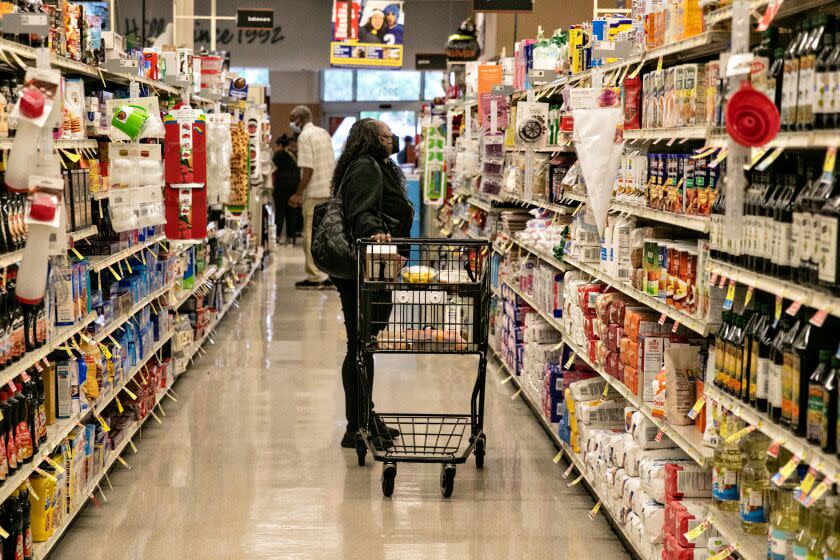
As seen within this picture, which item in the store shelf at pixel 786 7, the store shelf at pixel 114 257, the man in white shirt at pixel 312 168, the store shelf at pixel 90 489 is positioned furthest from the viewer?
the man in white shirt at pixel 312 168

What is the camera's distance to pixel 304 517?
4.94m

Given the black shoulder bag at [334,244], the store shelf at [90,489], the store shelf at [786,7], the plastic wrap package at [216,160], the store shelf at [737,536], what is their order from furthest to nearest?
the plastic wrap package at [216,160], the black shoulder bag at [334,244], the store shelf at [90,489], the store shelf at [737,536], the store shelf at [786,7]

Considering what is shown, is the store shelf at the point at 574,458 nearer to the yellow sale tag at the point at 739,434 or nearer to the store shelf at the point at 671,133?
the yellow sale tag at the point at 739,434

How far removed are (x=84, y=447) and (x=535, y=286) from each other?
311cm

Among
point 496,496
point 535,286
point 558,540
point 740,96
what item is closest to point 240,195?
point 535,286

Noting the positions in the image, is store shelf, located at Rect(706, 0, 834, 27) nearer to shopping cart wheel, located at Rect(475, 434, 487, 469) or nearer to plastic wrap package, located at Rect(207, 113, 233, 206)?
shopping cart wheel, located at Rect(475, 434, 487, 469)

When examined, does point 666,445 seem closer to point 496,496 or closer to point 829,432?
point 496,496

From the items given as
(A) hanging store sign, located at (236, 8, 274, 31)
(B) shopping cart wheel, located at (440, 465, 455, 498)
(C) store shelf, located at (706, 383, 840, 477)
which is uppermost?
(A) hanging store sign, located at (236, 8, 274, 31)

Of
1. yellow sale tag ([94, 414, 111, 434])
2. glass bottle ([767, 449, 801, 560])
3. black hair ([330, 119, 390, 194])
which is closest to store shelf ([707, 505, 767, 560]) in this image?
glass bottle ([767, 449, 801, 560])

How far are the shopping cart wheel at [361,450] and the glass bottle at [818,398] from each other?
3314 millimetres

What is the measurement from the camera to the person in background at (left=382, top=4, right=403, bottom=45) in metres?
18.8

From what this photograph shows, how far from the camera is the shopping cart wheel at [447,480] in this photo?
5203 mm

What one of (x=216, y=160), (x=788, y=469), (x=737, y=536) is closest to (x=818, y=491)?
(x=788, y=469)

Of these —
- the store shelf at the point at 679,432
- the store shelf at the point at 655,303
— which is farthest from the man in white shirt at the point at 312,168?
the store shelf at the point at 679,432
